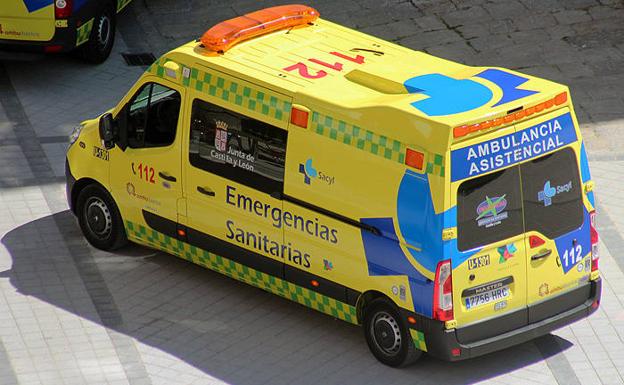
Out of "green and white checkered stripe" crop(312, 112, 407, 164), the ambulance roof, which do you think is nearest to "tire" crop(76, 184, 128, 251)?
the ambulance roof

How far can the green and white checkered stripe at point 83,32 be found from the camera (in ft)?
51.4

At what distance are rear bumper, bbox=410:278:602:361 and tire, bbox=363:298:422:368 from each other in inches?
8.9

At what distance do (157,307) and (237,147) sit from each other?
1483mm

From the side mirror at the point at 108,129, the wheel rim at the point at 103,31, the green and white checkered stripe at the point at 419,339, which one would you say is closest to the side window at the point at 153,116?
the side mirror at the point at 108,129

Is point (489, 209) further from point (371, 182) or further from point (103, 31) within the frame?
point (103, 31)

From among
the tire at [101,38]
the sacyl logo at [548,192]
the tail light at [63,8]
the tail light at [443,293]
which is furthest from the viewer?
the tire at [101,38]

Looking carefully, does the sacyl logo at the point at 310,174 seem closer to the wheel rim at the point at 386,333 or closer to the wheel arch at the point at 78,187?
the wheel rim at the point at 386,333

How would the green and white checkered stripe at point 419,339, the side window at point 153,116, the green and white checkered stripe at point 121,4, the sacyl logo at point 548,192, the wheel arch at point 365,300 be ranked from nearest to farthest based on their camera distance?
the green and white checkered stripe at point 419,339 < the sacyl logo at point 548,192 < the wheel arch at point 365,300 < the side window at point 153,116 < the green and white checkered stripe at point 121,4

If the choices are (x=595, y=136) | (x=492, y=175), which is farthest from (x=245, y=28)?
(x=595, y=136)

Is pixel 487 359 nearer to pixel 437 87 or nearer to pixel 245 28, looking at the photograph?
pixel 437 87

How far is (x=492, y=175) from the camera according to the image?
9867 millimetres

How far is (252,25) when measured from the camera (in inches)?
447

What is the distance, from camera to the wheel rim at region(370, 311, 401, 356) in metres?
10.3

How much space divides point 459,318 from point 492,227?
0.67 metres
